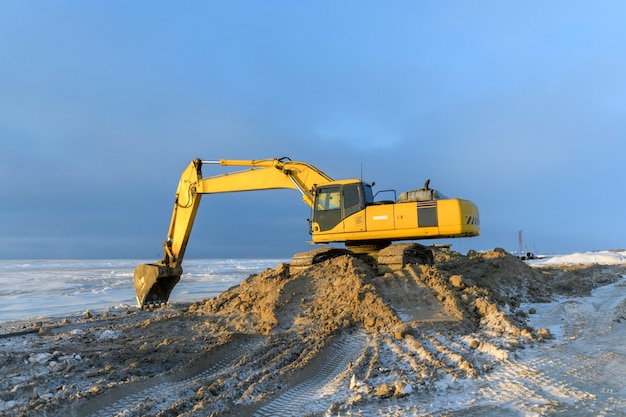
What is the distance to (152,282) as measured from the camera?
482 inches

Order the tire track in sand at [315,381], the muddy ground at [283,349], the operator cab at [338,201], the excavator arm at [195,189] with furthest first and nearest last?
the excavator arm at [195,189]
the operator cab at [338,201]
the muddy ground at [283,349]
the tire track in sand at [315,381]

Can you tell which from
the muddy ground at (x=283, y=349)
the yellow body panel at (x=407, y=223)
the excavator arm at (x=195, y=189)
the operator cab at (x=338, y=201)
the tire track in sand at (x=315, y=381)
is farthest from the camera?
the excavator arm at (x=195, y=189)

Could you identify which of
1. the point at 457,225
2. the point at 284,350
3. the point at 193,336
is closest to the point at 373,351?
the point at 284,350

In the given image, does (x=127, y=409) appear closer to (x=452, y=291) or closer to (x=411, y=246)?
(x=452, y=291)

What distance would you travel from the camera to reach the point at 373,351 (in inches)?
252

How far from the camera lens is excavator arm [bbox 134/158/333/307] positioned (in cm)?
1220

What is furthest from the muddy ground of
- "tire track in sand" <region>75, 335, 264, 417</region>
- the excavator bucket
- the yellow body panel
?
the excavator bucket

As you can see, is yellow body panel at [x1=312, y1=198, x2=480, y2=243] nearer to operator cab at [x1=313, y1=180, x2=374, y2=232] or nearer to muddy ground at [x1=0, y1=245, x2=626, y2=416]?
operator cab at [x1=313, y1=180, x2=374, y2=232]

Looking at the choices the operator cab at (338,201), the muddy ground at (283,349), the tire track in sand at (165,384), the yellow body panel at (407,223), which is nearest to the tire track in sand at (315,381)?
the muddy ground at (283,349)

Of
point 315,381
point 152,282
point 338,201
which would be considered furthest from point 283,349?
point 152,282

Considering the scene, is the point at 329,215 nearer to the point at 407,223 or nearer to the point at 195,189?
the point at 407,223

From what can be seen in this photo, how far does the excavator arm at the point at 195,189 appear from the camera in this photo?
12203 mm

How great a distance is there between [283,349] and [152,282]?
698cm

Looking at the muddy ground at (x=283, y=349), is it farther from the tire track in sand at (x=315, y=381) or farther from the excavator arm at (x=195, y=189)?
the excavator arm at (x=195, y=189)
